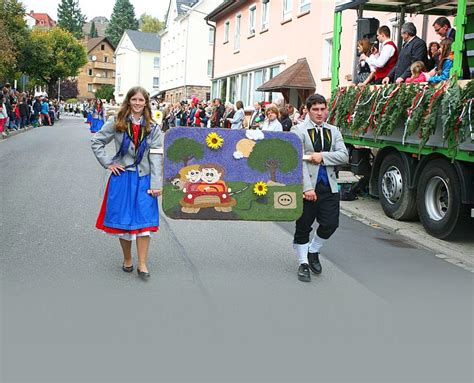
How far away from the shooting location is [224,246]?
Answer: 794cm

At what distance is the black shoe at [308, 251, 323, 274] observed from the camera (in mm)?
6719

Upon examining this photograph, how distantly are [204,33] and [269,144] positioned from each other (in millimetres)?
48989

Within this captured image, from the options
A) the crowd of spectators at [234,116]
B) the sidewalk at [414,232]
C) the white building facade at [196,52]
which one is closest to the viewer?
the sidewalk at [414,232]

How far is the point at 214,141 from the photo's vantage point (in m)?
6.36

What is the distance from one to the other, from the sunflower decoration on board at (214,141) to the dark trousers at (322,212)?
1.02 meters

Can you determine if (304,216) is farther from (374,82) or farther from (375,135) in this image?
(374,82)

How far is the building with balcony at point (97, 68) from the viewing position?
128375 millimetres

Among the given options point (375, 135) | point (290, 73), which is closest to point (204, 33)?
point (290, 73)

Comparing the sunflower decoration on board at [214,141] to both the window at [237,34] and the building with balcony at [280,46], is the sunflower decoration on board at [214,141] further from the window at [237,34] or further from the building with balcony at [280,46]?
the window at [237,34]

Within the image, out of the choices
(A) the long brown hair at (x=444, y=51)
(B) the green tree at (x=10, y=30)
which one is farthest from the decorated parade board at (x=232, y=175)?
(B) the green tree at (x=10, y=30)

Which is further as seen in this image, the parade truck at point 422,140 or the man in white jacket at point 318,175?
the parade truck at point 422,140

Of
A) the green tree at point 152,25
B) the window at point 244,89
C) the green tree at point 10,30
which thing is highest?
the green tree at point 152,25

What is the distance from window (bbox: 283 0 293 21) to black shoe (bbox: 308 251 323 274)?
20276 millimetres

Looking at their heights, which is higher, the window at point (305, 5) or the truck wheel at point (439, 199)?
the window at point (305, 5)
